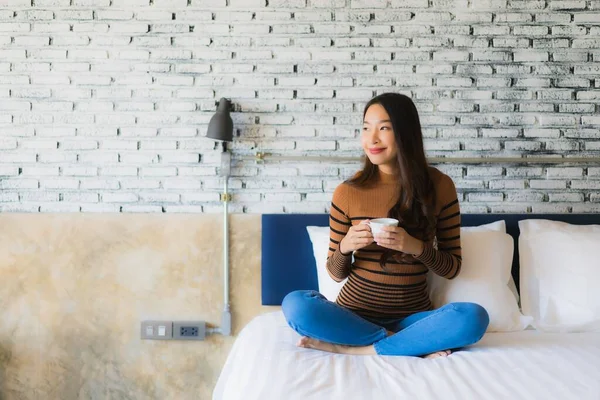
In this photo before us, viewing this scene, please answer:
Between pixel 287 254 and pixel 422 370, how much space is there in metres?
1.00

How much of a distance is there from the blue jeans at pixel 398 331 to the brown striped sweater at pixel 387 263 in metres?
0.09

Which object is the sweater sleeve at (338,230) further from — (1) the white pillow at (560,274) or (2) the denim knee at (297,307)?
(1) the white pillow at (560,274)

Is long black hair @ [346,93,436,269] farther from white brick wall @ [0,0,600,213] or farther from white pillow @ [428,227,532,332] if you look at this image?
white brick wall @ [0,0,600,213]

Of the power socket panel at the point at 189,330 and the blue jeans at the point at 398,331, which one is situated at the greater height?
the blue jeans at the point at 398,331

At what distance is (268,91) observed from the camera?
2445mm

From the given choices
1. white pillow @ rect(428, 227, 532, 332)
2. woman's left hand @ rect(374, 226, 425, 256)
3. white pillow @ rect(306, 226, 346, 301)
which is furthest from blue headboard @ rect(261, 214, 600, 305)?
woman's left hand @ rect(374, 226, 425, 256)

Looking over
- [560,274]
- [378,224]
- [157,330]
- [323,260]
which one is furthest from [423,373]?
[157,330]

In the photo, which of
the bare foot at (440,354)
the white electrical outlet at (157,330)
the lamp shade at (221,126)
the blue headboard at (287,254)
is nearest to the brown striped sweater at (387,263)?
the bare foot at (440,354)

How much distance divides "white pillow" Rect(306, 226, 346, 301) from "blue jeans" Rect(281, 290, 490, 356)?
1.08ft

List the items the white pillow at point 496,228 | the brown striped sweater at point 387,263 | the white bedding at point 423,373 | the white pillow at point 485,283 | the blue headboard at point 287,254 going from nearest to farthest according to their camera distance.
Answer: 1. the white bedding at point 423,373
2. the brown striped sweater at point 387,263
3. the white pillow at point 485,283
4. the white pillow at point 496,228
5. the blue headboard at point 287,254

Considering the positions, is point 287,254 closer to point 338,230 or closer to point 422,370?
point 338,230

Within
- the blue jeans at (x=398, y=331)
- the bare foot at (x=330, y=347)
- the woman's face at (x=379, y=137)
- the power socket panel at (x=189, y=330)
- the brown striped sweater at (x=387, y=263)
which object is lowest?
the power socket panel at (x=189, y=330)

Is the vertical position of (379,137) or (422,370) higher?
(379,137)

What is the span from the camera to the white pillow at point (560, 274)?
2070mm
